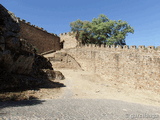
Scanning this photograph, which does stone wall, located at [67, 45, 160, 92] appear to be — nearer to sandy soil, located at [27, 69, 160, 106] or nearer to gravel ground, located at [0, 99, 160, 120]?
sandy soil, located at [27, 69, 160, 106]

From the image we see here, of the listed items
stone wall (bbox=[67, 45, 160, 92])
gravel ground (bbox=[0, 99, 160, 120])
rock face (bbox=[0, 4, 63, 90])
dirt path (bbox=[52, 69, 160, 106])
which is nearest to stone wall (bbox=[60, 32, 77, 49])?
stone wall (bbox=[67, 45, 160, 92])

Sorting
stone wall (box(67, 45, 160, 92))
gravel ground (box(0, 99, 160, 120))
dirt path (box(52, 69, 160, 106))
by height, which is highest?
stone wall (box(67, 45, 160, 92))

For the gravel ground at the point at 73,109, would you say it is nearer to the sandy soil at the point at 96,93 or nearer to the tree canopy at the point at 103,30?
the sandy soil at the point at 96,93

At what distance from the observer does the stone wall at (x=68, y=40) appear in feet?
109

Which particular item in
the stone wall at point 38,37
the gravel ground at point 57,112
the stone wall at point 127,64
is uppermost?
the stone wall at point 38,37

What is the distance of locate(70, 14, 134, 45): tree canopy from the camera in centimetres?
2621

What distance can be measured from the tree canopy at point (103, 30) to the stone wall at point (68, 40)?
3338 millimetres

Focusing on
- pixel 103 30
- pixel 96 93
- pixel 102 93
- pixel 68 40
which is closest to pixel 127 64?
pixel 102 93

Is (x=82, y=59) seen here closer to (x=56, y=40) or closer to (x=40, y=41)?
(x=40, y=41)

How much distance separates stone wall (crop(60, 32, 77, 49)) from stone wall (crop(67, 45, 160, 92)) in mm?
10870

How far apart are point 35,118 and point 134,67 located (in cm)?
1519

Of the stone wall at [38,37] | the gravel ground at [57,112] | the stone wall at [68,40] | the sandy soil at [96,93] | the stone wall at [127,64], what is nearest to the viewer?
the gravel ground at [57,112]

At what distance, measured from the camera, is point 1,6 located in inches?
353

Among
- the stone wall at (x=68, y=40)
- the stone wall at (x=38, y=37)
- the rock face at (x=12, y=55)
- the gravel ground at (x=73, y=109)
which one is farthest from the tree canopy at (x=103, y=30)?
the rock face at (x=12, y=55)
